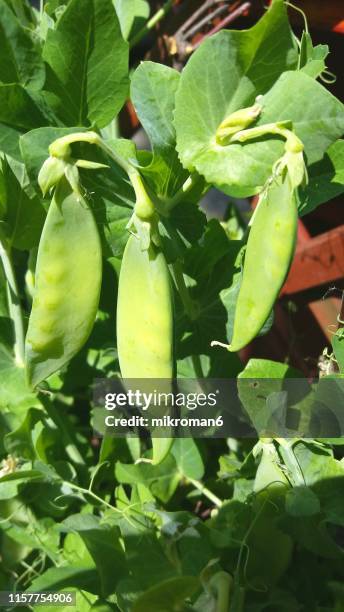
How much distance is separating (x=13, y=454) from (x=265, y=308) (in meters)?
0.42

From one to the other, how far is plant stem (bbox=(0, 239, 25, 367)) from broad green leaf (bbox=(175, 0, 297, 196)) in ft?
0.90

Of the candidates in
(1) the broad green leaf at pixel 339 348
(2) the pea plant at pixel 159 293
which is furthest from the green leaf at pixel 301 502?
(1) the broad green leaf at pixel 339 348

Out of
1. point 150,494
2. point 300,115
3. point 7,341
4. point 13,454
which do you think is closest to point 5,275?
point 7,341

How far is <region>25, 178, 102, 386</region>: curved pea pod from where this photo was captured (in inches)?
20.9

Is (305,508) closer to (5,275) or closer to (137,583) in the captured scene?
(137,583)

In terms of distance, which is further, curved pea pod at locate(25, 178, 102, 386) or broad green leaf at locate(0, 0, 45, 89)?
broad green leaf at locate(0, 0, 45, 89)

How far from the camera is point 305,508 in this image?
605 millimetres

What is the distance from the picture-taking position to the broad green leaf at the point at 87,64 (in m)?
0.62

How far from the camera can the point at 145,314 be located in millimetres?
528

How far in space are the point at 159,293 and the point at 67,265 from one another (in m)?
0.08

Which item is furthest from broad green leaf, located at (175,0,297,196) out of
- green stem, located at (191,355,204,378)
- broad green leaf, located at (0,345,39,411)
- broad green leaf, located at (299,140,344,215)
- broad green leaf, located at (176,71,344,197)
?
broad green leaf, located at (0,345,39,411)

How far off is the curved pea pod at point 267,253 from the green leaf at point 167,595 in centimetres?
20

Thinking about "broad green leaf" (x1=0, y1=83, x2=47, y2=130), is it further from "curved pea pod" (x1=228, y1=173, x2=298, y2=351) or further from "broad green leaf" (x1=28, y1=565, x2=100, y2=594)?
"broad green leaf" (x1=28, y1=565, x2=100, y2=594)

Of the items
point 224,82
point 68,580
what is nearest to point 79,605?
point 68,580
